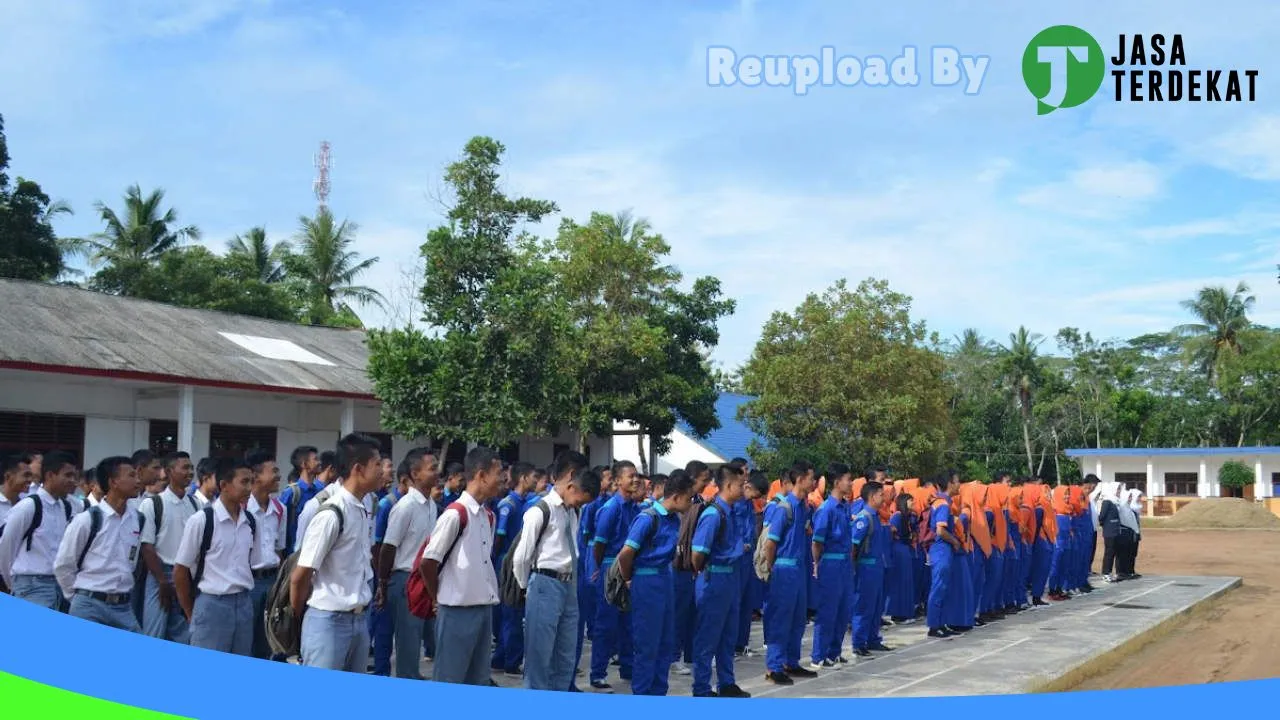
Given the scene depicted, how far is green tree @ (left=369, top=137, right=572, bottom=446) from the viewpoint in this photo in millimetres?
15445

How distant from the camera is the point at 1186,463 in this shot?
38344 millimetres

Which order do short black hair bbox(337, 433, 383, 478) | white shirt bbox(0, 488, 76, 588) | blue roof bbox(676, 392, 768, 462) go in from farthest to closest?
blue roof bbox(676, 392, 768, 462) → white shirt bbox(0, 488, 76, 588) → short black hair bbox(337, 433, 383, 478)

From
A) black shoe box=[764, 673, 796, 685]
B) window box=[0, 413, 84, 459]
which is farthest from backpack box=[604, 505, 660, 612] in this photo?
window box=[0, 413, 84, 459]

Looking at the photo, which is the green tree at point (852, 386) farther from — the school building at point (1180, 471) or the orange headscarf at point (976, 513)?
the school building at point (1180, 471)

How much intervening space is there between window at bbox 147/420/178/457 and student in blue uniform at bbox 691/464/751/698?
37.9ft

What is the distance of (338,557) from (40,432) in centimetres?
1218

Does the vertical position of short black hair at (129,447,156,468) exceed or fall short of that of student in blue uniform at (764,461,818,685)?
it exceeds it

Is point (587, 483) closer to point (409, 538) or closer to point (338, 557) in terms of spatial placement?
point (409, 538)

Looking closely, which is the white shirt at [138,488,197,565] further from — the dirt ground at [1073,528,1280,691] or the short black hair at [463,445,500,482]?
the dirt ground at [1073,528,1280,691]

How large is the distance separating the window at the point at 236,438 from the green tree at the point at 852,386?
10259 mm

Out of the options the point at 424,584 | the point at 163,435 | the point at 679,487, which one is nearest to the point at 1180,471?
the point at 163,435

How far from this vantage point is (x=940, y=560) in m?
10.2

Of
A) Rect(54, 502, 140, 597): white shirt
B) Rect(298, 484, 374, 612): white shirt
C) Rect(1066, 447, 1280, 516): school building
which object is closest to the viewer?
Rect(298, 484, 374, 612): white shirt

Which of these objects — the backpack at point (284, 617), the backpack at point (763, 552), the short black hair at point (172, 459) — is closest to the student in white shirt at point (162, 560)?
the short black hair at point (172, 459)
